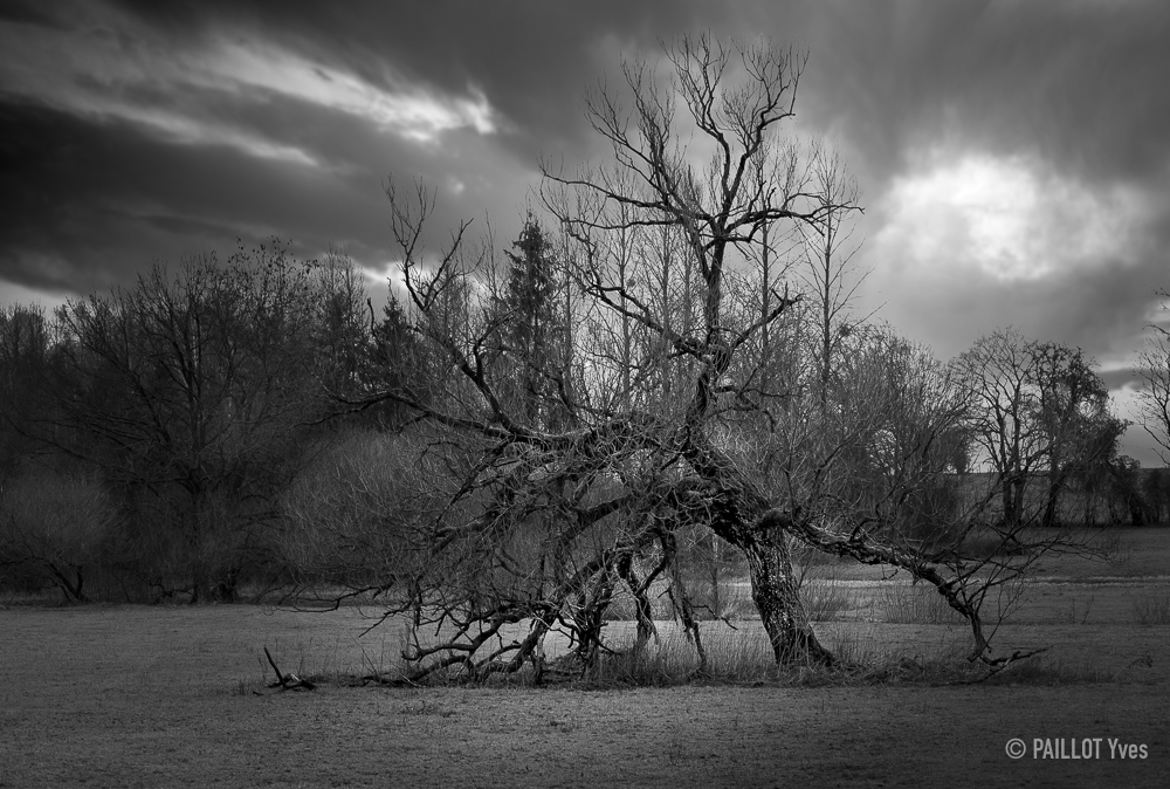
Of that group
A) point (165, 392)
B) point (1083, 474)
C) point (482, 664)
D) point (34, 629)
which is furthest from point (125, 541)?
point (1083, 474)

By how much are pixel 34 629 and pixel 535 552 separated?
17.6 metres

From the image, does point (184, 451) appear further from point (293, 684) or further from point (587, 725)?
point (587, 725)

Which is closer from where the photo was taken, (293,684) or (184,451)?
(293,684)

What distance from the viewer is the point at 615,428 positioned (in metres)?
15.1

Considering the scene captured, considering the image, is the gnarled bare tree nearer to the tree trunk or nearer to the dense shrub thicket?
the tree trunk
